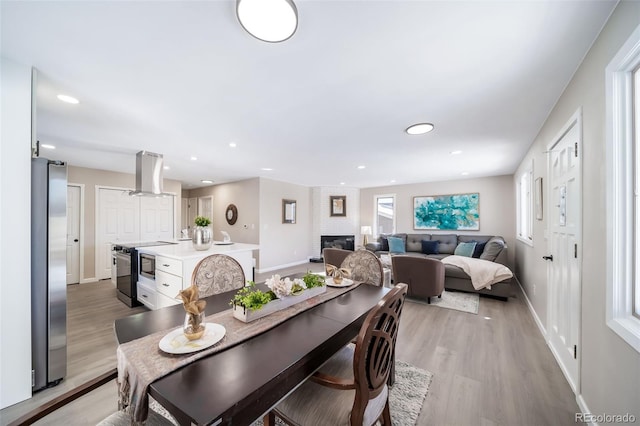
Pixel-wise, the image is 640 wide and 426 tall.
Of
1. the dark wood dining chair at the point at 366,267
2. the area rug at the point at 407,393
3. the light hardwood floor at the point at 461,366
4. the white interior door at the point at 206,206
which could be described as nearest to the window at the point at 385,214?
the light hardwood floor at the point at 461,366

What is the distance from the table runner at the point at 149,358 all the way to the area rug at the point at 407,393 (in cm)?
74

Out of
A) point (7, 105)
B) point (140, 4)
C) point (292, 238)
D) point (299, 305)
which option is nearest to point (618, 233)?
point (299, 305)

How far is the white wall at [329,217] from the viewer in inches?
289

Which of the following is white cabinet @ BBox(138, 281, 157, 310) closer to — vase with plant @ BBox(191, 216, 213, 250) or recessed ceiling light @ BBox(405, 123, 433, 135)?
vase with plant @ BBox(191, 216, 213, 250)

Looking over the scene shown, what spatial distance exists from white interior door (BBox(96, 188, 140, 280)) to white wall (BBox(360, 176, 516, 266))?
6.94 metres

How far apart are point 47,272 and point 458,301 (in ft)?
15.9

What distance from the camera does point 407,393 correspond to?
1.78 meters

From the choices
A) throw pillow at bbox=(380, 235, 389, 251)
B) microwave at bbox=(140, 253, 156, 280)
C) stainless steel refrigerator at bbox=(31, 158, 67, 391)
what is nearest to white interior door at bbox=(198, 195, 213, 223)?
microwave at bbox=(140, 253, 156, 280)

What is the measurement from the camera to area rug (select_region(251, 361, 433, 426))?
61.5 inches

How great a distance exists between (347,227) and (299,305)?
19.7ft

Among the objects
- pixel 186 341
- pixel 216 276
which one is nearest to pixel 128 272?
pixel 216 276

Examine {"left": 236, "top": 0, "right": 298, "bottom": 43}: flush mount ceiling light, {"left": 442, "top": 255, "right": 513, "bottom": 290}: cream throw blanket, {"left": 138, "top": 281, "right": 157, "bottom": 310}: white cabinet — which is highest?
{"left": 236, "top": 0, "right": 298, "bottom": 43}: flush mount ceiling light

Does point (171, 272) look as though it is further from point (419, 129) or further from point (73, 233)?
point (73, 233)

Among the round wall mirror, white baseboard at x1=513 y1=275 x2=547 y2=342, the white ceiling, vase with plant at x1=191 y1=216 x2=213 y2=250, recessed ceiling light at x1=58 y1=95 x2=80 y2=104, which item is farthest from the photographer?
the round wall mirror
